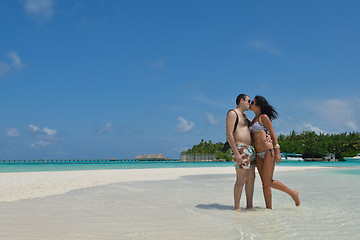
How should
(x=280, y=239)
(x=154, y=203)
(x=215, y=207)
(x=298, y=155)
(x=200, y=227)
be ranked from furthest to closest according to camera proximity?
1. (x=298, y=155)
2. (x=154, y=203)
3. (x=215, y=207)
4. (x=200, y=227)
5. (x=280, y=239)

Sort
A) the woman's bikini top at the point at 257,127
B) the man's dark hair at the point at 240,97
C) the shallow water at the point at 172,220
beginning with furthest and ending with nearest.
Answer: the man's dark hair at the point at 240,97, the woman's bikini top at the point at 257,127, the shallow water at the point at 172,220

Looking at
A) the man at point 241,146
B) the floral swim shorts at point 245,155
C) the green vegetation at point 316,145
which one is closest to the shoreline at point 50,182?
the man at point 241,146

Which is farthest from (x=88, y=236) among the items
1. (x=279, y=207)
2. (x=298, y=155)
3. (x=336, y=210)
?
(x=298, y=155)

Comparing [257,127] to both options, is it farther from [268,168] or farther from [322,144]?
[322,144]

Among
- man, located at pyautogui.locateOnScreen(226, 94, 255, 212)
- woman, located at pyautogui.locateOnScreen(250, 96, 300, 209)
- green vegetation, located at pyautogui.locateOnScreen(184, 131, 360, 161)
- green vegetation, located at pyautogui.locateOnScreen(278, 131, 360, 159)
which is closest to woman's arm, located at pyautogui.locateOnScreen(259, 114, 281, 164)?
woman, located at pyautogui.locateOnScreen(250, 96, 300, 209)

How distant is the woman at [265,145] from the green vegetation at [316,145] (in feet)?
338

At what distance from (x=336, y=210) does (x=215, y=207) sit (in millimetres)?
2293

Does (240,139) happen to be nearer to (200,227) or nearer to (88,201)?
(200,227)

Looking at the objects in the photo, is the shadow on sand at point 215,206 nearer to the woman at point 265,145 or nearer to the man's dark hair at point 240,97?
the woman at point 265,145

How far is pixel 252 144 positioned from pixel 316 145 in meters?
114

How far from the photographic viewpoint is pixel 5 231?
4441mm

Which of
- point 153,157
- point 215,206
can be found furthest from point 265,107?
point 153,157

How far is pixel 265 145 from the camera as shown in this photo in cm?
610

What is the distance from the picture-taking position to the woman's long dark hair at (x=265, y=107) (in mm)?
6340
